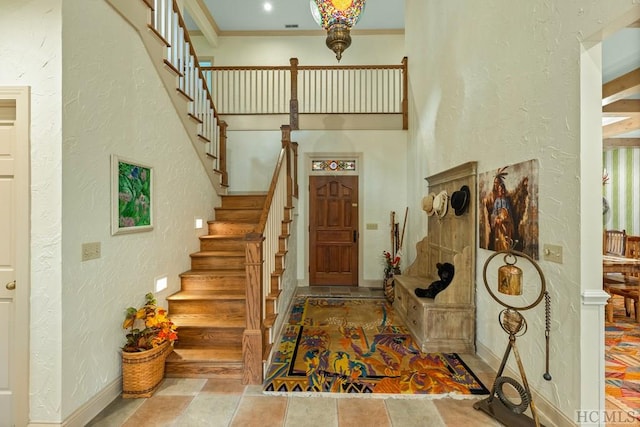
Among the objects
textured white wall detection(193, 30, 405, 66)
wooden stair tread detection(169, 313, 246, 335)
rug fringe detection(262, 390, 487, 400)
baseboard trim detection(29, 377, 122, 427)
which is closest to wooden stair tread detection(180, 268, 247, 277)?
wooden stair tread detection(169, 313, 246, 335)

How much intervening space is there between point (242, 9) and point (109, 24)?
459 cm

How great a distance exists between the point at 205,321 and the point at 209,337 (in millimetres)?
160

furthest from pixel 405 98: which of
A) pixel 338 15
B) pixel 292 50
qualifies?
pixel 338 15

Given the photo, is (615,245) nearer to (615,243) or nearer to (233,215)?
(615,243)

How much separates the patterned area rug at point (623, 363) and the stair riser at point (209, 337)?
121 inches

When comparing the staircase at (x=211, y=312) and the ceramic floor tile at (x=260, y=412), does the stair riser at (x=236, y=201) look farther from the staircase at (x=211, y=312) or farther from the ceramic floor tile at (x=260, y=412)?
the ceramic floor tile at (x=260, y=412)

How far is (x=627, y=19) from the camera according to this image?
1.55m

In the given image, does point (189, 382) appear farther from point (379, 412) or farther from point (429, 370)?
point (429, 370)

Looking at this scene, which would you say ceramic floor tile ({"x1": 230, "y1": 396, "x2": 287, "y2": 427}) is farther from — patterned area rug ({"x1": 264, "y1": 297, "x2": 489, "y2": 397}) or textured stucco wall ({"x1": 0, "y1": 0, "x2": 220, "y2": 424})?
textured stucco wall ({"x1": 0, "y1": 0, "x2": 220, "y2": 424})

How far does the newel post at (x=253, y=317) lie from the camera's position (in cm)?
247

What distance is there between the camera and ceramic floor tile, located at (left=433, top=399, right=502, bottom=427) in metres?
2.01

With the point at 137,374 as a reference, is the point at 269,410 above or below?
below

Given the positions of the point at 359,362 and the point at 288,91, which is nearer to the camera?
the point at 359,362

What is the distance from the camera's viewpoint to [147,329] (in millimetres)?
2424
